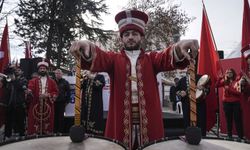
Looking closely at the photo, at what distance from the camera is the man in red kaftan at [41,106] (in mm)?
7977

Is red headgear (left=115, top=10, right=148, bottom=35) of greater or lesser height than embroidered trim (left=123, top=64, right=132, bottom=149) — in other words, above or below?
above

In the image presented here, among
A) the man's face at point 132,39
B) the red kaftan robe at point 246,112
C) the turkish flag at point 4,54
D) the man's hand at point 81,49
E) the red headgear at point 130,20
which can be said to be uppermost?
the turkish flag at point 4,54

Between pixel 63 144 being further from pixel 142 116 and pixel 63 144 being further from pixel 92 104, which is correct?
pixel 92 104

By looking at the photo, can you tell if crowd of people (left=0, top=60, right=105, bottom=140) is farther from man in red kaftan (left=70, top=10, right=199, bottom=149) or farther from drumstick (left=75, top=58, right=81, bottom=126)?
drumstick (left=75, top=58, right=81, bottom=126)

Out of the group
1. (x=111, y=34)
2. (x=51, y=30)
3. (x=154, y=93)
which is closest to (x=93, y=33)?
(x=111, y=34)

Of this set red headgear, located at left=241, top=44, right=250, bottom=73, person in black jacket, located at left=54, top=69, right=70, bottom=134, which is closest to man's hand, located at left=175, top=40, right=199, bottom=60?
red headgear, located at left=241, top=44, right=250, bottom=73

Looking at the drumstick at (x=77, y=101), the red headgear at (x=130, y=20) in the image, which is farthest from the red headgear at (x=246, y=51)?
the drumstick at (x=77, y=101)

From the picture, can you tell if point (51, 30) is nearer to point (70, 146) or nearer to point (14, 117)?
point (14, 117)

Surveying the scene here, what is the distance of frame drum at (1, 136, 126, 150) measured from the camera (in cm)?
174

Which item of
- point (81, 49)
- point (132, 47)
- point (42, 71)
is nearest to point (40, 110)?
point (42, 71)

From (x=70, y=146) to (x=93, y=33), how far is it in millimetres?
20260

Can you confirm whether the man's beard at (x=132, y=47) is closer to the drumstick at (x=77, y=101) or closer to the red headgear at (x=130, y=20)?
the red headgear at (x=130, y=20)

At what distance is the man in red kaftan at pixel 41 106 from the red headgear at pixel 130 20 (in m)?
5.40

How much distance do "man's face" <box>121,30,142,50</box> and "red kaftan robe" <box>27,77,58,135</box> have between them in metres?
5.41
